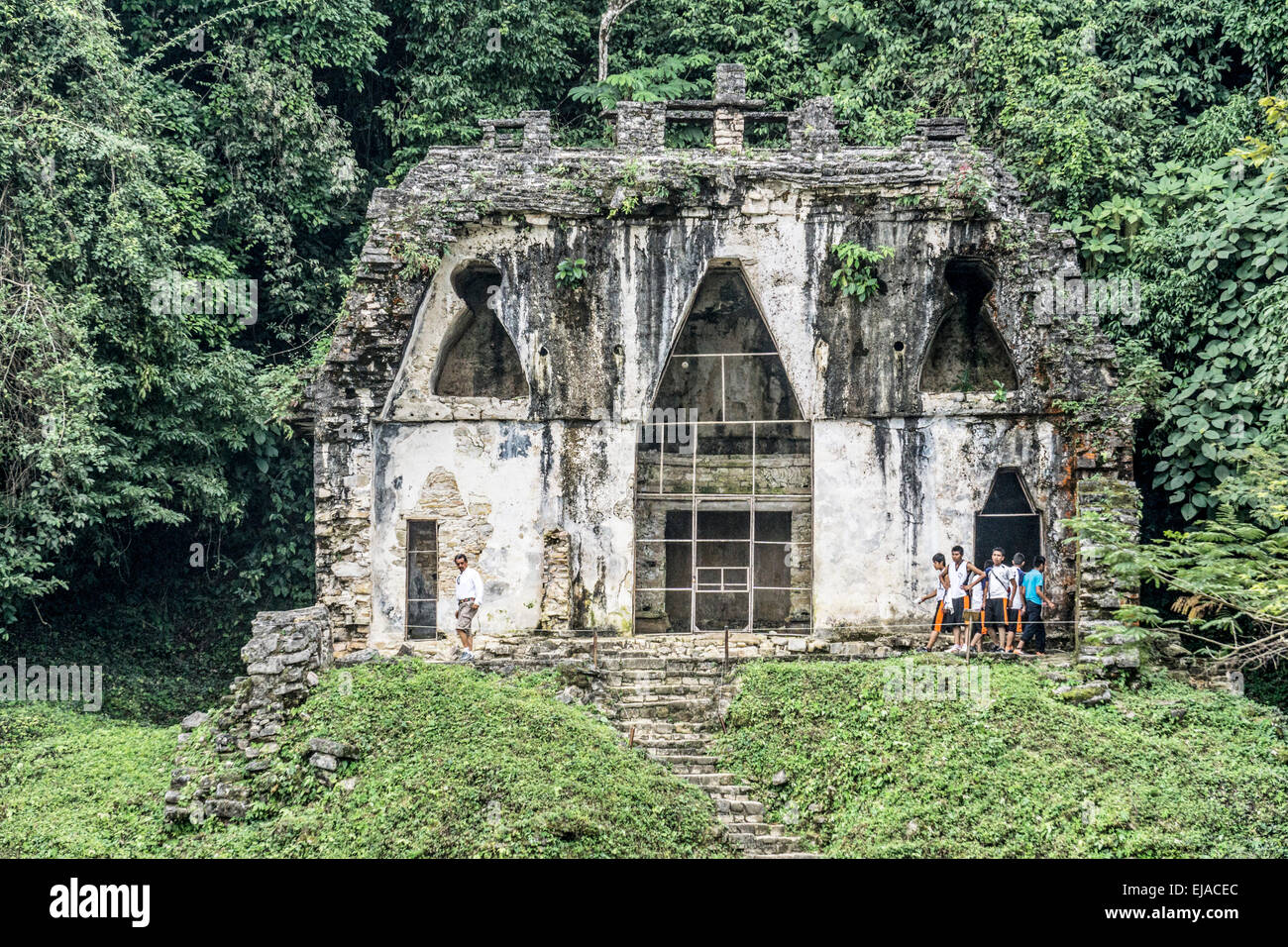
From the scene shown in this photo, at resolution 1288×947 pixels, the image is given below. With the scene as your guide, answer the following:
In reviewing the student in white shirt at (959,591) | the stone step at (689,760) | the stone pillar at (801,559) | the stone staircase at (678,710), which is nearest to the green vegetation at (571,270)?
the stone staircase at (678,710)

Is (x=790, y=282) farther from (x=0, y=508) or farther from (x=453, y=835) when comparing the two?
(x=0, y=508)

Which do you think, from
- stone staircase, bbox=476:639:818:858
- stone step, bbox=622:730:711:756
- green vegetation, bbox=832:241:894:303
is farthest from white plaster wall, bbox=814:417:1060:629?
stone step, bbox=622:730:711:756

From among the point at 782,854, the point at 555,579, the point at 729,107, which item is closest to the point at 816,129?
the point at 729,107

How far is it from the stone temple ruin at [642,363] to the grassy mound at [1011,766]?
239cm

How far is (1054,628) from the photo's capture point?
18.4 m

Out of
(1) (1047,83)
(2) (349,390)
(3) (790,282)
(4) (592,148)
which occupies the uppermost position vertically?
(1) (1047,83)

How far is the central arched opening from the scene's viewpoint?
21.6 m

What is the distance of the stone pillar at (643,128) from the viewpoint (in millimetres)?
19312

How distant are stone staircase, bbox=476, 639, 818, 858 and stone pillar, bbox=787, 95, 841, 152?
6.83 m

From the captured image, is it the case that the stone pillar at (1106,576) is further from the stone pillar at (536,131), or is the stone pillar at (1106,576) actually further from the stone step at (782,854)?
the stone pillar at (536,131)

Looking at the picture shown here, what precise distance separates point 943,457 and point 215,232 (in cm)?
1214

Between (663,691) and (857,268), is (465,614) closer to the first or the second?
(663,691)

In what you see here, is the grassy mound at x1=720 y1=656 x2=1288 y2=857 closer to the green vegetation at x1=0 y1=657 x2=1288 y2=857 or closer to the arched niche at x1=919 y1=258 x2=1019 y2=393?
the green vegetation at x1=0 y1=657 x2=1288 y2=857

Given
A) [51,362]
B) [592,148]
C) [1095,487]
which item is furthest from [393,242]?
[1095,487]
